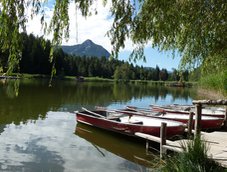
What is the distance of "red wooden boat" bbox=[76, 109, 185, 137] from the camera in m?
13.7

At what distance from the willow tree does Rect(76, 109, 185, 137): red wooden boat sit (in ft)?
22.8

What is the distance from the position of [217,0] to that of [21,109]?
65.1 feet

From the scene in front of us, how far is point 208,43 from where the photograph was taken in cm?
664

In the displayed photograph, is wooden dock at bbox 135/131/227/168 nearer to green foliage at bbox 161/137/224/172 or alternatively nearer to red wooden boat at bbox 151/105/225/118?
green foliage at bbox 161/137/224/172

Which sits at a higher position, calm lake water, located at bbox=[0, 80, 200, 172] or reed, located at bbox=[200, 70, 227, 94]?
reed, located at bbox=[200, 70, 227, 94]

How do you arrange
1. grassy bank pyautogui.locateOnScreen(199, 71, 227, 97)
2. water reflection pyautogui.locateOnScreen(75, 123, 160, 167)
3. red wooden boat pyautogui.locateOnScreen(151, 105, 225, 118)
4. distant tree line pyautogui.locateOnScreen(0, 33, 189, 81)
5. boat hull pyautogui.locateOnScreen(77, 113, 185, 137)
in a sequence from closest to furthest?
water reflection pyautogui.locateOnScreen(75, 123, 160, 167), boat hull pyautogui.locateOnScreen(77, 113, 185, 137), red wooden boat pyautogui.locateOnScreen(151, 105, 225, 118), grassy bank pyautogui.locateOnScreen(199, 71, 227, 97), distant tree line pyautogui.locateOnScreen(0, 33, 189, 81)

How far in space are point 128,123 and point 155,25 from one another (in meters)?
9.09

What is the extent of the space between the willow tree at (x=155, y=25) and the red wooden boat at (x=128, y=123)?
696 centimetres

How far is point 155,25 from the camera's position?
581 centimetres

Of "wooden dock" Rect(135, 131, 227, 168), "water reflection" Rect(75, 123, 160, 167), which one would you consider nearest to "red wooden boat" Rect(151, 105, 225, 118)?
"water reflection" Rect(75, 123, 160, 167)

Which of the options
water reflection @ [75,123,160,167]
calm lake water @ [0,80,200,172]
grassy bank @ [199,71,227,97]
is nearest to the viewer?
calm lake water @ [0,80,200,172]

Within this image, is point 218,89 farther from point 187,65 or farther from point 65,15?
point 65,15

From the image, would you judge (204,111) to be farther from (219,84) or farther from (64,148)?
(64,148)

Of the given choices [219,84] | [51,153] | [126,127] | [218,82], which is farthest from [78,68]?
[51,153]
